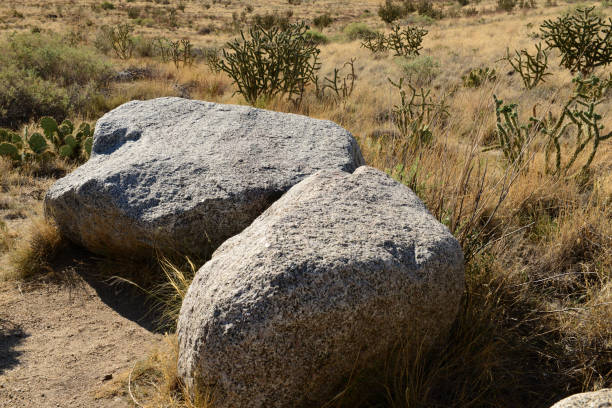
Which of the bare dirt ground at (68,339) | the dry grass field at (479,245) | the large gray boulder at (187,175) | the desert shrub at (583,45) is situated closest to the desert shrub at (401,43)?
the desert shrub at (583,45)

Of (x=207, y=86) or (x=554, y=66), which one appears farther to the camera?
(x=554, y=66)

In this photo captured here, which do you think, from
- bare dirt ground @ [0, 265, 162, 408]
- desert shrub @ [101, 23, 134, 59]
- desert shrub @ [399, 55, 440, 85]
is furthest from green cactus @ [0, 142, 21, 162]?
desert shrub @ [101, 23, 134, 59]

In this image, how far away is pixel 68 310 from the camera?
3.33 metres

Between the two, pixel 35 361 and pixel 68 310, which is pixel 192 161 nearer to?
pixel 68 310

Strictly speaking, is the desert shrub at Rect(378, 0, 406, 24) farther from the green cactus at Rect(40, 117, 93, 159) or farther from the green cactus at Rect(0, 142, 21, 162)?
the green cactus at Rect(0, 142, 21, 162)

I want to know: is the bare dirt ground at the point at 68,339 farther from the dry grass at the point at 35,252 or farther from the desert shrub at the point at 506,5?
the desert shrub at the point at 506,5

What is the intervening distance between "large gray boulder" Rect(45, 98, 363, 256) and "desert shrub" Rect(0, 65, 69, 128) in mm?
3620

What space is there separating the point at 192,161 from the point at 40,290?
1.41 meters

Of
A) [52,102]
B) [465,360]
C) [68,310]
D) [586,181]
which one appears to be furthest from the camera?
[52,102]

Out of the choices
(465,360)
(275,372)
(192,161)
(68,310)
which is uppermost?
(192,161)

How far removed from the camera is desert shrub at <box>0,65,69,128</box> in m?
6.95

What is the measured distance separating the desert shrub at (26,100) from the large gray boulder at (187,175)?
3.62 metres

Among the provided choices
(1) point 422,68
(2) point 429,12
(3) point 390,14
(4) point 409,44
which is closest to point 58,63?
(1) point 422,68

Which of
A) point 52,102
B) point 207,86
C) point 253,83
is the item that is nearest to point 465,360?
point 253,83
